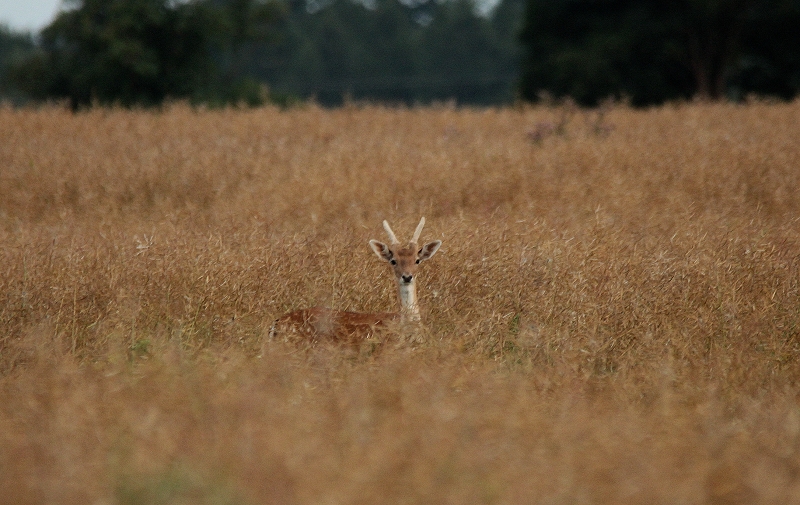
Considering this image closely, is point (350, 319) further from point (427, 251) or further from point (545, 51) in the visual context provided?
point (545, 51)

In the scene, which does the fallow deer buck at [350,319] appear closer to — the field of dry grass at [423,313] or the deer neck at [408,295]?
the deer neck at [408,295]

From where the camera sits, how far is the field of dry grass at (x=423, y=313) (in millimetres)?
3389

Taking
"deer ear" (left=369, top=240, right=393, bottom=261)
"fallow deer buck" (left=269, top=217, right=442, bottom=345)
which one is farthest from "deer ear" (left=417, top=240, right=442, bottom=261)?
"deer ear" (left=369, top=240, right=393, bottom=261)

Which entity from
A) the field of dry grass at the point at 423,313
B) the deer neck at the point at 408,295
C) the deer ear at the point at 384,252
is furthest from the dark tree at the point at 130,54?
the deer neck at the point at 408,295

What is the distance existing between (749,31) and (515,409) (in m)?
28.0

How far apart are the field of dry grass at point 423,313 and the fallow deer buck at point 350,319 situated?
22 cm

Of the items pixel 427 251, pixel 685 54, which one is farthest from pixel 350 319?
pixel 685 54

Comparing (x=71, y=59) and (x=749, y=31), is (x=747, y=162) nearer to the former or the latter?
(x=749, y=31)

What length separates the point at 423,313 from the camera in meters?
6.25

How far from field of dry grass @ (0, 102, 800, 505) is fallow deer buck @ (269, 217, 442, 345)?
0.22 metres

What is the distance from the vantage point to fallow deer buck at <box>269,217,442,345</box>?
5.55 metres

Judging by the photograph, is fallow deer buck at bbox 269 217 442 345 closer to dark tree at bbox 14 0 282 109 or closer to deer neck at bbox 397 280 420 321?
deer neck at bbox 397 280 420 321

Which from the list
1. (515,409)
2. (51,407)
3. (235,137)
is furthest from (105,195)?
Answer: (515,409)

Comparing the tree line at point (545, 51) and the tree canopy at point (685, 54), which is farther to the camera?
the tree line at point (545, 51)
